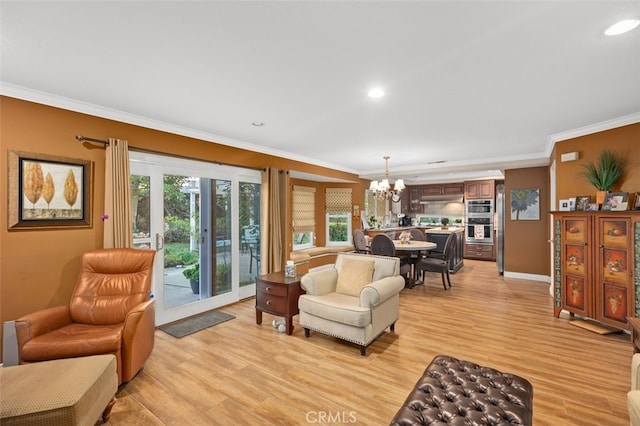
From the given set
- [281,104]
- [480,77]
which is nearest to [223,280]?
[281,104]

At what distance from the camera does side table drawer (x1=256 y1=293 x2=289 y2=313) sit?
137 inches

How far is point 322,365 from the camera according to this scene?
2777 mm

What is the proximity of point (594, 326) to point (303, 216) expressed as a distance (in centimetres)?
535

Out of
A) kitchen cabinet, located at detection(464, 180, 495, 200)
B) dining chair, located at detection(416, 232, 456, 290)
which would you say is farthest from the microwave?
dining chair, located at detection(416, 232, 456, 290)

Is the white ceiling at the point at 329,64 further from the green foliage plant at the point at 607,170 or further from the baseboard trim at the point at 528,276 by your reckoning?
the baseboard trim at the point at 528,276

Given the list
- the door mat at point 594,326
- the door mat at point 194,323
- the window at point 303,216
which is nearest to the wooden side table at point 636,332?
the door mat at point 594,326

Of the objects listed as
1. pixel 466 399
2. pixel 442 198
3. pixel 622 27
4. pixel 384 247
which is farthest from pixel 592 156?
pixel 442 198

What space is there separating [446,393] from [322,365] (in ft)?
4.59

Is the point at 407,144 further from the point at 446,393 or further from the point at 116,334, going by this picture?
the point at 116,334

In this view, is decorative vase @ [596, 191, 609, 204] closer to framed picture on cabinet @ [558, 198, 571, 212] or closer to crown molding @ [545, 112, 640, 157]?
framed picture on cabinet @ [558, 198, 571, 212]

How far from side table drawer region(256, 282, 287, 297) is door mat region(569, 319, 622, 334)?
3804 mm

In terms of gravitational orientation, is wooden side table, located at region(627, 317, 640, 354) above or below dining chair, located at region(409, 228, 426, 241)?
below

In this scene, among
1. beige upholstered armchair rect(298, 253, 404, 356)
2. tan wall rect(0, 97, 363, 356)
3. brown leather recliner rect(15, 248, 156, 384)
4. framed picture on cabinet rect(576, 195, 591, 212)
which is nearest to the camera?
brown leather recliner rect(15, 248, 156, 384)

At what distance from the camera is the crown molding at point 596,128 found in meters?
3.48
